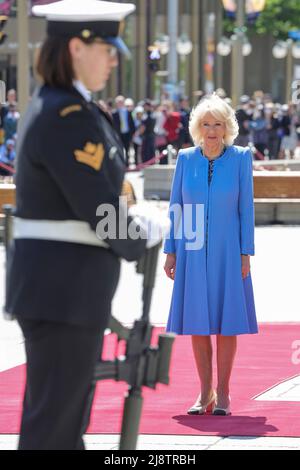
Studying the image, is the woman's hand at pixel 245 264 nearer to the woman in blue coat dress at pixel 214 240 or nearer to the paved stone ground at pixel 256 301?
the woman in blue coat dress at pixel 214 240

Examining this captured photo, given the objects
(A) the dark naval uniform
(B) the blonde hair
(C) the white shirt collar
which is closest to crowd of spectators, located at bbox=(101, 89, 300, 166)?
(B) the blonde hair

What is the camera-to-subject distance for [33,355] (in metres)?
4.99

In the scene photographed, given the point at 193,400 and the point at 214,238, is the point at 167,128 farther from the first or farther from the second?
the point at 214,238

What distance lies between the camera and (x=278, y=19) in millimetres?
87438

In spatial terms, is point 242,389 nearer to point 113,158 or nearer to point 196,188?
point 196,188

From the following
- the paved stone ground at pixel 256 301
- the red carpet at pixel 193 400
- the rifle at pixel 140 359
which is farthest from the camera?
the red carpet at pixel 193 400

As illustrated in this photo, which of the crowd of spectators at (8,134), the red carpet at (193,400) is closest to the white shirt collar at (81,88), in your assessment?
the red carpet at (193,400)

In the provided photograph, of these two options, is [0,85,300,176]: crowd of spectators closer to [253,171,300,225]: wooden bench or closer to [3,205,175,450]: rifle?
[253,171,300,225]: wooden bench

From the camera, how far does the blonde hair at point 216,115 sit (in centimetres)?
777

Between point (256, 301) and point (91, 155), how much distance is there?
26.4ft

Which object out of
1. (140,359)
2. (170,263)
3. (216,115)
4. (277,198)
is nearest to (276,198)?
(277,198)

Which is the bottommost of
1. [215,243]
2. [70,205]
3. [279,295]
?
[279,295]

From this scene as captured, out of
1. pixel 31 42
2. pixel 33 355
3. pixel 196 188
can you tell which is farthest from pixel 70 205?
pixel 31 42
